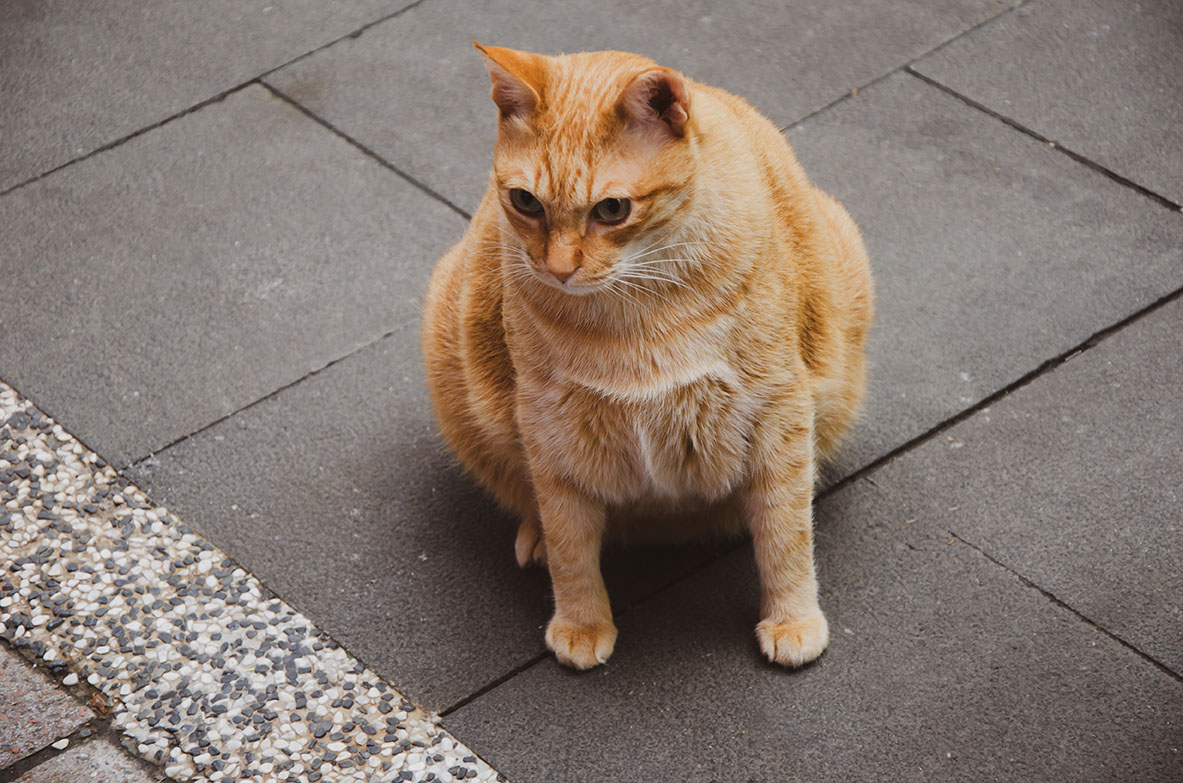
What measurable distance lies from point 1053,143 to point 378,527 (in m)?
2.80

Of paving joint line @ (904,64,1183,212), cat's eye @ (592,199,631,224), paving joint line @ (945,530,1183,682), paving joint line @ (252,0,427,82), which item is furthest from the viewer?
paving joint line @ (252,0,427,82)

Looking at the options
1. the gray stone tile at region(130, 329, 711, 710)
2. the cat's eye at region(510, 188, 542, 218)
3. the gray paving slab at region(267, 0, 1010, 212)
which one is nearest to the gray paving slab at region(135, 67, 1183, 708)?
the gray stone tile at region(130, 329, 711, 710)

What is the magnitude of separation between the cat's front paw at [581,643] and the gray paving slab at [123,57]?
2.95 m

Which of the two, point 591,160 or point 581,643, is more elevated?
point 591,160

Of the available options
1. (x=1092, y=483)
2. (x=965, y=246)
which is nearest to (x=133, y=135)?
(x=965, y=246)

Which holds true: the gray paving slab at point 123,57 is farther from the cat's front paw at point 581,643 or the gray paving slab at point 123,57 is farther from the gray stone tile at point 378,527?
the cat's front paw at point 581,643

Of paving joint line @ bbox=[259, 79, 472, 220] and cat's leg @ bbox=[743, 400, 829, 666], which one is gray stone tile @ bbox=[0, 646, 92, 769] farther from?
paving joint line @ bbox=[259, 79, 472, 220]

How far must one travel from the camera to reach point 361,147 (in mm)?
4793

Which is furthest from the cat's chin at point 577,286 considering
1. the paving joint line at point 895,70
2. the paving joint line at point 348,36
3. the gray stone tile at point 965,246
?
the paving joint line at point 348,36

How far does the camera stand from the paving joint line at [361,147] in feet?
14.9

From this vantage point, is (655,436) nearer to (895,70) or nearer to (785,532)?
(785,532)

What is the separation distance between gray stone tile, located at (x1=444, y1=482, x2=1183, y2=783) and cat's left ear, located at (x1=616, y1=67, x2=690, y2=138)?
136cm

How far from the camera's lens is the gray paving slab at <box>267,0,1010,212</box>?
483cm

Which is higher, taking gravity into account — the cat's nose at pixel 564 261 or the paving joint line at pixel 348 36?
the cat's nose at pixel 564 261
